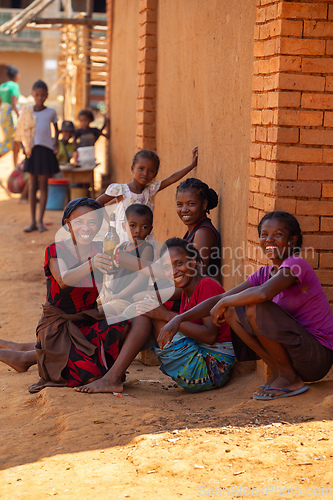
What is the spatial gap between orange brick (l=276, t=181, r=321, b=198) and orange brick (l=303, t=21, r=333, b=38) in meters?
0.81

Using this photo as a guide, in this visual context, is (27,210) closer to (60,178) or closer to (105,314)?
(60,178)

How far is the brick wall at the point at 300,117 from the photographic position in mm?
3430

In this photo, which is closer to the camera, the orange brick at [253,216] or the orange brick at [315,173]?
the orange brick at [315,173]

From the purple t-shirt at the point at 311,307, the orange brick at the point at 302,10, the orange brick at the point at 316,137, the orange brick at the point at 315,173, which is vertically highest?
the orange brick at the point at 302,10

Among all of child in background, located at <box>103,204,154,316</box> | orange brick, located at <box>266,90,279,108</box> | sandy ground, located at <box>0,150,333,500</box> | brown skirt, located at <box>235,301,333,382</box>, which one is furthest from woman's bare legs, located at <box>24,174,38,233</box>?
brown skirt, located at <box>235,301,333,382</box>

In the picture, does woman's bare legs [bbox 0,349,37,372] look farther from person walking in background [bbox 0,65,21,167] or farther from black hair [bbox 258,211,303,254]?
person walking in background [bbox 0,65,21,167]

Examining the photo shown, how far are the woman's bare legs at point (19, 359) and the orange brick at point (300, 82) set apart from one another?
2.47m

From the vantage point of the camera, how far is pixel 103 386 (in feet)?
12.0

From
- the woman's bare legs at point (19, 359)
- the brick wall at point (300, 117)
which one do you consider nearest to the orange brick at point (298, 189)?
the brick wall at point (300, 117)

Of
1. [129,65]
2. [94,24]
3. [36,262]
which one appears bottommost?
[36,262]

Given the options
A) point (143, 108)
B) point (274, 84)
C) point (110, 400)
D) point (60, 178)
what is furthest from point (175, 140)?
point (60, 178)

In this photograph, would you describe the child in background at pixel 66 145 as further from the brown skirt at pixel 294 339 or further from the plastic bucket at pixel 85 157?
the brown skirt at pixel 294 339

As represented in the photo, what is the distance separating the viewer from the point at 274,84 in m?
3.50

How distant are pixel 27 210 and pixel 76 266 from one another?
7.21 meters
